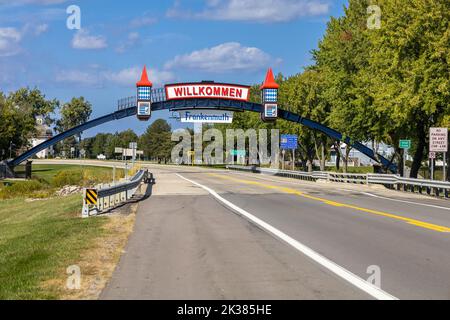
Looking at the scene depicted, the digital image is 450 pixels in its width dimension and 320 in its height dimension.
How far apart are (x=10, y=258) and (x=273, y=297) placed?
5.93 metres

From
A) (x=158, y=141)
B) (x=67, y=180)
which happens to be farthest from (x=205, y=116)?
(x=158, y=141)

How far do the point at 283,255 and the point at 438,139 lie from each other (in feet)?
66.3

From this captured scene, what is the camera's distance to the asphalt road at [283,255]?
24.6ft

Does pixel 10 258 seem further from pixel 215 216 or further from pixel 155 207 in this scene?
pixel 155 207

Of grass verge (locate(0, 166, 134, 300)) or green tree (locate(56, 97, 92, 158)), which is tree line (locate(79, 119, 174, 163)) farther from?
grass verge (locate(0, 166, 134, 300))

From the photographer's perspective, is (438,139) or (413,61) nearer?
(438,139)

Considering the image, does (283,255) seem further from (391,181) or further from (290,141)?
(290,141)

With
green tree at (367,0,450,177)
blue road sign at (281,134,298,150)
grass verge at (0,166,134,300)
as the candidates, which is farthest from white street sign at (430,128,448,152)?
blue road sign at (281,134,298,150)

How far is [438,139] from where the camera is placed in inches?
1093

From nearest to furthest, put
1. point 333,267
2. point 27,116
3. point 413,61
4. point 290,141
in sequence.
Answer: point 333,267
point 413,61
point 290,141
point 27,116

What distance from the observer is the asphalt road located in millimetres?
7504

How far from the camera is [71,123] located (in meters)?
170

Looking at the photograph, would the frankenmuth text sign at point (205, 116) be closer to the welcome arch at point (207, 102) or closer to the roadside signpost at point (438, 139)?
the welcome arch at point (207, 102)
